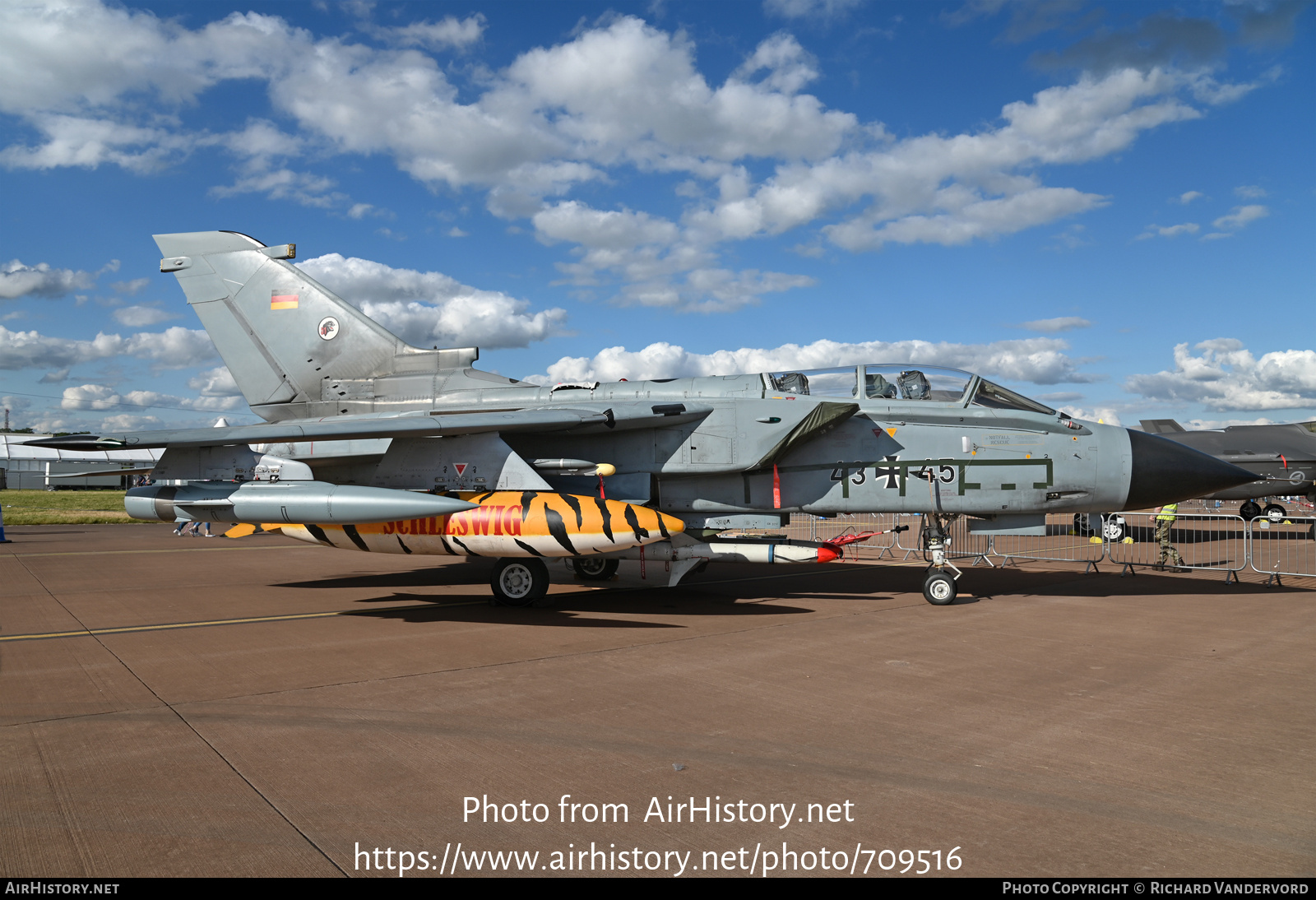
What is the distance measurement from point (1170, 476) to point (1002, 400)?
78.3 inches

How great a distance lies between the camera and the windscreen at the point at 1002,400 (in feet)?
30.4

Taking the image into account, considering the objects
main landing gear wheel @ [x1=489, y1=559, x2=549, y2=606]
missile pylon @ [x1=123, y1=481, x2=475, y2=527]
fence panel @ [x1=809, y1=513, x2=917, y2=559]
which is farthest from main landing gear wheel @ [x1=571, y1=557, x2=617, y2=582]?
fence panel @ [x1=809, y1=513, x2=917, y2=559]

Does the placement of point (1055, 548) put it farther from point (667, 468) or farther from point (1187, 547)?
point (667, 468)

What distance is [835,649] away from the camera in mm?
6953

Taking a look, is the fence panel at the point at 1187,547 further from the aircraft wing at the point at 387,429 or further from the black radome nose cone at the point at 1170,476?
the aircraft wing at the point at 387,429

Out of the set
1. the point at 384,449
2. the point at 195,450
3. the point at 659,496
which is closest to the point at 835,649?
the point at 659,496

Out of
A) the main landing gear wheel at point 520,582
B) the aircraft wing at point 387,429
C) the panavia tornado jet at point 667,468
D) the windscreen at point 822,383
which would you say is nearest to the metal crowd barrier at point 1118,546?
the panavia tornado jet at point 667,468

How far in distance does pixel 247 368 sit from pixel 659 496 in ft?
20.8

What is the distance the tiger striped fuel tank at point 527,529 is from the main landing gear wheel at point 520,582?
0.61m

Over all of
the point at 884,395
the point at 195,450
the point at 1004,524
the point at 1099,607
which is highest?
the point at 884,395

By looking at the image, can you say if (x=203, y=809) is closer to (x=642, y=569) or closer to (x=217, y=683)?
(x=217, y=683)

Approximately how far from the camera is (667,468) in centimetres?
960

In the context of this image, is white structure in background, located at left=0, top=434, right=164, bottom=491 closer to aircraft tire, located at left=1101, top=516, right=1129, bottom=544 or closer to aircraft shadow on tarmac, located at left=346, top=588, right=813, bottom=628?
aircraft shadow on tarmac, located at left=346, top=588, right=813, bottom=628

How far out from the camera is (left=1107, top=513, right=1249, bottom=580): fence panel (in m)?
13.6
